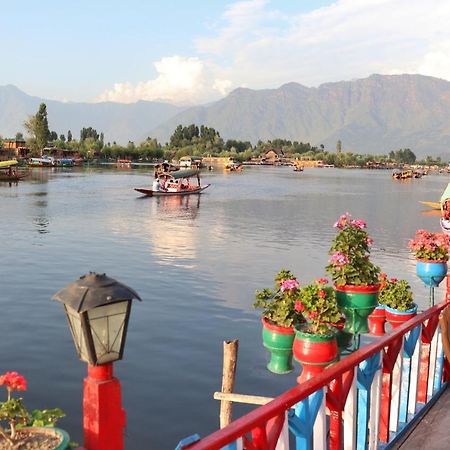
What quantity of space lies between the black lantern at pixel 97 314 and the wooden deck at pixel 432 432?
3596 mm

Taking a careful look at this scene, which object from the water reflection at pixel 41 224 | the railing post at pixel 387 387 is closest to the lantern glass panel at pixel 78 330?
the railing post at pixel 387 387

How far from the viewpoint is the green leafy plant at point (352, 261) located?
25.9ft

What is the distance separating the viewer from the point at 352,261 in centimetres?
798

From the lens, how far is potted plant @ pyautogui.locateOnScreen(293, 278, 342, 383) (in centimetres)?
641

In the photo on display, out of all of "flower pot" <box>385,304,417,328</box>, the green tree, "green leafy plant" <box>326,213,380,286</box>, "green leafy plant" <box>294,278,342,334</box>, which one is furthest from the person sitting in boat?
the green tree

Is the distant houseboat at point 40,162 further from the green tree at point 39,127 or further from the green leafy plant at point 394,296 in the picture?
the green leafy plant at point 394,296

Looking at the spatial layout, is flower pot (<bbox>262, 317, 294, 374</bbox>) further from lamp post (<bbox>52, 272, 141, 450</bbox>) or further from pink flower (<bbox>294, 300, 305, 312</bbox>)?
lamp post (<bbox>52, 272, 141, 450</bbox>)

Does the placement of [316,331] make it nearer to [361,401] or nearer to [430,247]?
[361,401]

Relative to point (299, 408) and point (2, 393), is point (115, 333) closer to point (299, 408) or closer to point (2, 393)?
point (299, 408)

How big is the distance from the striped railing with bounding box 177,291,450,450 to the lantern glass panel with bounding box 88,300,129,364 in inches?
26.2

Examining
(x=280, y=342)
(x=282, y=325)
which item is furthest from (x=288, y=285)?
(x=280, y=342)

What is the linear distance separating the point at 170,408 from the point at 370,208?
6023cm

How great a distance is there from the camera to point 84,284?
10.6 feet

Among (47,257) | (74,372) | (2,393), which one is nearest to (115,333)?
(2,393)
